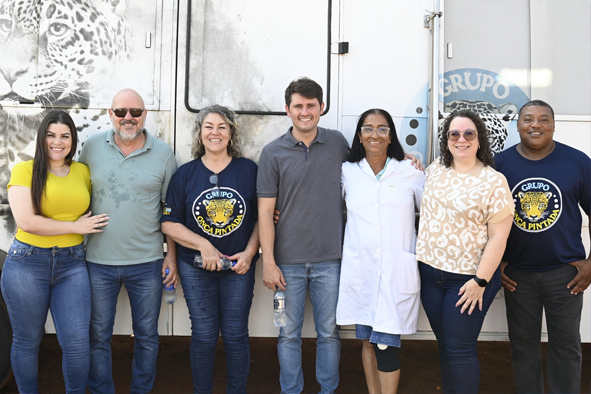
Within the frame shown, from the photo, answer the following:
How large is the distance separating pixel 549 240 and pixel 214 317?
206 centimetres

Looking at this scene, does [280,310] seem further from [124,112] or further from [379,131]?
[124,112]

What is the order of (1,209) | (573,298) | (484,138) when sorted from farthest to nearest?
(1,209) < (573,298) < (484,138)

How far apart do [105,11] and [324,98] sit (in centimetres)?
155

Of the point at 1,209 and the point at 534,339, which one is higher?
the point at 1,209

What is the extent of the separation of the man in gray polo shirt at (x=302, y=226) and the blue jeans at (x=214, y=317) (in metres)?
0.24

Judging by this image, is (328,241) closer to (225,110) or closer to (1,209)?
(225,110)

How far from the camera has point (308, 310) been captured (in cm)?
301

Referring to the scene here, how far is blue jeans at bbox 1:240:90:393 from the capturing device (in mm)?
2490

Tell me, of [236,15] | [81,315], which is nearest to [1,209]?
[81,315]

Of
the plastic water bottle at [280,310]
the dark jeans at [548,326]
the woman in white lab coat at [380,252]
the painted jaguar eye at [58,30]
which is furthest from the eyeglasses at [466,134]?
the painted jaguar eye at [58,30]

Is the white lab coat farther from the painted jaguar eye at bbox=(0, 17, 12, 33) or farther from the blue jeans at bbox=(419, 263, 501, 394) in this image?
the painted jaguar eye at bbox=(0, 17, 12, 33)

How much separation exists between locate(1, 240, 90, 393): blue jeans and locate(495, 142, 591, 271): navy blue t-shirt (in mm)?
2581

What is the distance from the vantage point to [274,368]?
3832 millimetres

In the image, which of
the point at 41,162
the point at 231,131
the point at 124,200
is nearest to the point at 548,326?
the point at 231,131
